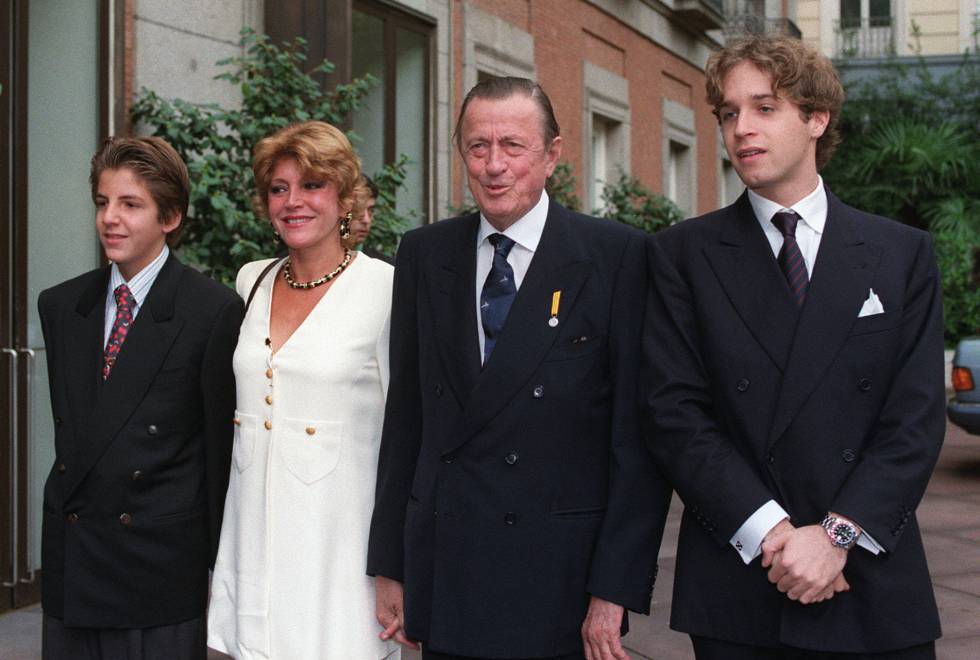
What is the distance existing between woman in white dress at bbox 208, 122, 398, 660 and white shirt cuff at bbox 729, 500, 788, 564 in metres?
0.99

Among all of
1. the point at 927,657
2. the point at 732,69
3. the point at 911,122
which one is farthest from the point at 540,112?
the point at 911,122

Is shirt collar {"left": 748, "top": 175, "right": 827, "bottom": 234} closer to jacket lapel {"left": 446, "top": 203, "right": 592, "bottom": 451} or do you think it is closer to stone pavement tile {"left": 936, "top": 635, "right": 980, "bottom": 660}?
jacket lapel {"left": 446, "top": 203, "right": 592, "bottom": 451}

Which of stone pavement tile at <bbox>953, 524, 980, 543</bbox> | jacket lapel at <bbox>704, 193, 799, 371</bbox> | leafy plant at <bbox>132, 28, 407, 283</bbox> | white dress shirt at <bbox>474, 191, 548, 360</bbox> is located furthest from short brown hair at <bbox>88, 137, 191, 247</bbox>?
stone pavement tile at <bbox>953, 524, 980, 543</bbox>

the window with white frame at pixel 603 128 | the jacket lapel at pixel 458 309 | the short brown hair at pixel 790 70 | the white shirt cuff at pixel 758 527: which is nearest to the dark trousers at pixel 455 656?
the white shirt cuff at pixel 758 527

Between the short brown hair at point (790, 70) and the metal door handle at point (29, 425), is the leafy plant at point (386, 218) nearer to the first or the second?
the metal door handle at point (29, 425)

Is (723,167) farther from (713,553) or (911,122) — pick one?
(713,553)

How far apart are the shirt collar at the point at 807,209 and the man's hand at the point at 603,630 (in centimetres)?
90

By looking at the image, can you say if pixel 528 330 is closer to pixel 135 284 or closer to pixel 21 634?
pixel 135 284

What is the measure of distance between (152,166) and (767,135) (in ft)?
5.06

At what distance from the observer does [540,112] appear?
281 centimetres

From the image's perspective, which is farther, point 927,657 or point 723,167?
point 723,167

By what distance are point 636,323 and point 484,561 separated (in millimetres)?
628

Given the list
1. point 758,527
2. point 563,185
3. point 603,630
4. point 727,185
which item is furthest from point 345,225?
point 727,185

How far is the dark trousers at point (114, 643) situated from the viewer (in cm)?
302
